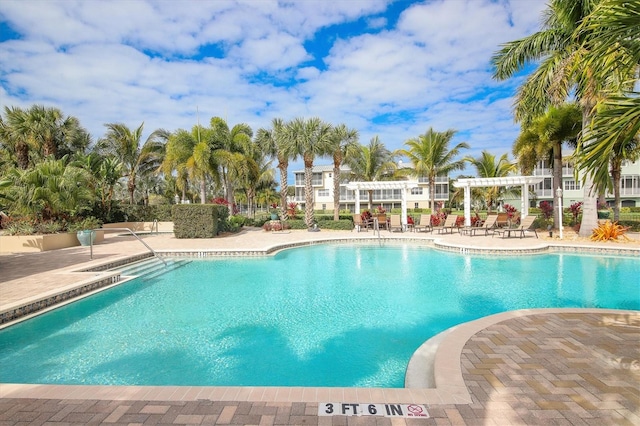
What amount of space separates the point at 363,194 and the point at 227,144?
113ft

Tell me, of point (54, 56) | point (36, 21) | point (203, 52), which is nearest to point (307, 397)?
point (36, 21)

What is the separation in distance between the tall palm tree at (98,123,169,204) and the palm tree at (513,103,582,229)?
84.3ft

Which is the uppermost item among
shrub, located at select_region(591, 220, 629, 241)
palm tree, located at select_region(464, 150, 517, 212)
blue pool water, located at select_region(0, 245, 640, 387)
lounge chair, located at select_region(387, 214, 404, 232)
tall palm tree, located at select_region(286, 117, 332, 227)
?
tall palm tree, located at select_region(286, 117, 332, 227)

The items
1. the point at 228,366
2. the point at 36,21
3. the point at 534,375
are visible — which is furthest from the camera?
the point at 36,21

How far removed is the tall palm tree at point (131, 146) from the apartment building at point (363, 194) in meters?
29.5

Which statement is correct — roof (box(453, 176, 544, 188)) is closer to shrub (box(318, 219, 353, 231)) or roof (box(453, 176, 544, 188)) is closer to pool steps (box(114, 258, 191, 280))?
shrub (box(318, 219, 353, 231))

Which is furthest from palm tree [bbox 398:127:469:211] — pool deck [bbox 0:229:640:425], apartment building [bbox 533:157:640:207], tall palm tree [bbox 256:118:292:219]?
pool deck [bbox 0:229:640:425]

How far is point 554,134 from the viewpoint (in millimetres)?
17266

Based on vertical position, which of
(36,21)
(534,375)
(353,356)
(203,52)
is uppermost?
(203,52)

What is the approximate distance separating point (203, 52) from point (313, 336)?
18.2 meters

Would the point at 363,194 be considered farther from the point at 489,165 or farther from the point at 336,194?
the point at 336,194

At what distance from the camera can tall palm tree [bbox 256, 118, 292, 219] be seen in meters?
20.6

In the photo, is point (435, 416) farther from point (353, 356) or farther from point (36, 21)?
point (36, 21)

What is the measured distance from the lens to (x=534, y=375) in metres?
3.35
